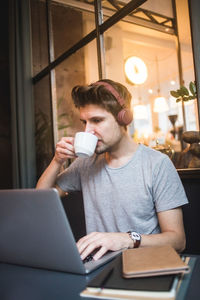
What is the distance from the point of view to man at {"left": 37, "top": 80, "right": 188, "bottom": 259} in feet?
3.44

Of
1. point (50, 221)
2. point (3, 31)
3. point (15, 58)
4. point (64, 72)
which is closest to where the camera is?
point (50, 221)

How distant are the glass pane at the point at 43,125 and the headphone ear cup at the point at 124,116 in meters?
1.20

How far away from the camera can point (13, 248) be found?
76 cm

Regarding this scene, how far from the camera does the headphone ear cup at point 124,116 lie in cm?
123

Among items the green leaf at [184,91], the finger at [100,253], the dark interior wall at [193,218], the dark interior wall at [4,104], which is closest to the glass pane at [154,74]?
the green leaf at [184,91]

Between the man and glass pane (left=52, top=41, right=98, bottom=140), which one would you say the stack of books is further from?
glass pane (left=52, top=41, right=98, bottom=140)

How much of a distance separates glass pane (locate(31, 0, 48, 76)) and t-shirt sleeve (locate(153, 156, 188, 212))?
1.78 meters

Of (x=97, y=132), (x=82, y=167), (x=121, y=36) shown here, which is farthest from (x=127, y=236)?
(x=121, y=36)

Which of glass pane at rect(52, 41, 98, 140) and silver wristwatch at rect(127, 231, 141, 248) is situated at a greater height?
glass pane at rect(52, 41, 98, 140)

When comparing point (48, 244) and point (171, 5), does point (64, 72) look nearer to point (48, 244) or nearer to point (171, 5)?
point (171, 5)

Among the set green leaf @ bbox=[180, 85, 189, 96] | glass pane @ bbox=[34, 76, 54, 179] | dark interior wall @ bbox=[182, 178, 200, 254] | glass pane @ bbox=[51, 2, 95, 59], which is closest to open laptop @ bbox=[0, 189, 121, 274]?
dark interior wall @ bbox=[182, 178, 200, 254]

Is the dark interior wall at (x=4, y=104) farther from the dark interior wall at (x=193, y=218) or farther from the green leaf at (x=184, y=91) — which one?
the dark interior wall at (x=193, y=218)

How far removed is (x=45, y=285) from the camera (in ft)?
2.03

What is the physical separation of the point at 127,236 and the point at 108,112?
599 millimetres
